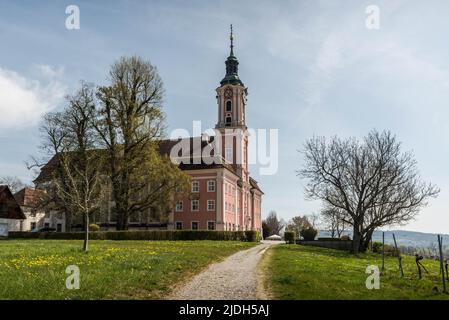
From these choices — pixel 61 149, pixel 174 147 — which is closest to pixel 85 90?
pixel 61 149

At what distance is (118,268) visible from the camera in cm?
1339

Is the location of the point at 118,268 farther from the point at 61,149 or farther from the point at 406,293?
the point at 61,149

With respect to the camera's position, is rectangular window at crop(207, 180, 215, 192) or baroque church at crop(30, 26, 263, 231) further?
rectangular window at crop(207, 180, 215, 192)

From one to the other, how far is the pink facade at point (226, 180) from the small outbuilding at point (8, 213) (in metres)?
20.2

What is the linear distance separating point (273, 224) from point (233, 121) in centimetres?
5154

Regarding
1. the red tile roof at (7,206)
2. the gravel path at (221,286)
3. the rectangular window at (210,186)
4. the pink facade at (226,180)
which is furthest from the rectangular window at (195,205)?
the gravel path at (221,286)

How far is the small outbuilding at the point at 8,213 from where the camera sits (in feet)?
168

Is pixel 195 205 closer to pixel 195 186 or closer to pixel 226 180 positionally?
pixel 195 186

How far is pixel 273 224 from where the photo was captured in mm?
107000

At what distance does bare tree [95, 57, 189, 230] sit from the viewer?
140 feet

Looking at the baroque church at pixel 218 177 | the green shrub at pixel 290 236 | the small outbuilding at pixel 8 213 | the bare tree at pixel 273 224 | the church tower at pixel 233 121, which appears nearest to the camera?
the green shrub at pixel 290 236

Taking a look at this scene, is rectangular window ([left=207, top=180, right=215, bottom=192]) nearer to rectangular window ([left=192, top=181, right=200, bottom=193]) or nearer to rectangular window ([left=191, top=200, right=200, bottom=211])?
rectangular window ([left=192, top=181, right=200, bottom=193])

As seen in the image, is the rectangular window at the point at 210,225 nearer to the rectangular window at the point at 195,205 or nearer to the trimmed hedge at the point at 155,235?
the rectangular window at the point at 195,205
